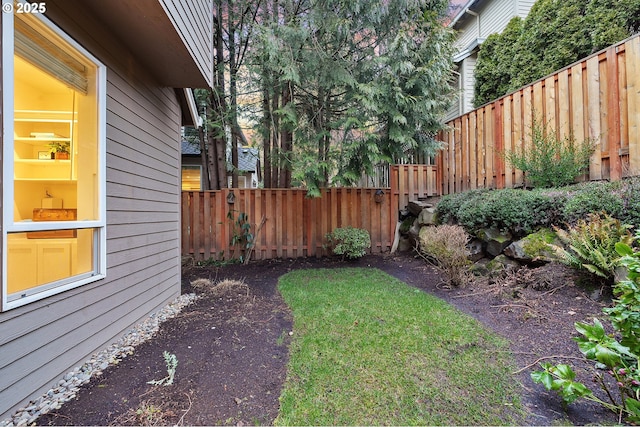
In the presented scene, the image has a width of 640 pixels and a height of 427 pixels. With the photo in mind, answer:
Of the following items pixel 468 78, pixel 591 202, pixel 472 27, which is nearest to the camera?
pixel 591 202

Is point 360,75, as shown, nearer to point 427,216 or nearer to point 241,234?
point 427,216

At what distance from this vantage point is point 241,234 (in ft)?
20.8

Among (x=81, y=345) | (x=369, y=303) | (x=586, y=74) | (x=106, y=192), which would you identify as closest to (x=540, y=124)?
(x=586, y=74)

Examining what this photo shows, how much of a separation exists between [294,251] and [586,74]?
560 cm

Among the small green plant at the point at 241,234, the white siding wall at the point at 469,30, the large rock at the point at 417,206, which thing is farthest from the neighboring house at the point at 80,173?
the white siding wall at the point at 469,30

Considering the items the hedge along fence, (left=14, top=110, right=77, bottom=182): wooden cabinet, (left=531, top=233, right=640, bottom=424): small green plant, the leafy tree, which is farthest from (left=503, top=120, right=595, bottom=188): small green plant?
(left=14, top=110, right=77, bottom=182): wooden cabinet

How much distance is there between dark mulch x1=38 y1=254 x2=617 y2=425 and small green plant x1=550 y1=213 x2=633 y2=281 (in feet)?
0.91

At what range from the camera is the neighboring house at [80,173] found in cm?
177

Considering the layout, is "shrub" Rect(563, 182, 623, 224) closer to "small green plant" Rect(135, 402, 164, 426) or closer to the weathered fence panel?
the weathered fence panel

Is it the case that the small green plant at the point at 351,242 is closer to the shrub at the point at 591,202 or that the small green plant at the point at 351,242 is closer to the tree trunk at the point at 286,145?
the tree trunk at the point at 286,145

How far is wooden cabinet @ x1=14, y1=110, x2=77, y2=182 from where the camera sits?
Result: 77.0 inches

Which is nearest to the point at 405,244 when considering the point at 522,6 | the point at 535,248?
the point at 535,248

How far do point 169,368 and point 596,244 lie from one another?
3.90 m

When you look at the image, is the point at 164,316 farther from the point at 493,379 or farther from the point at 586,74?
the point at 586,74
